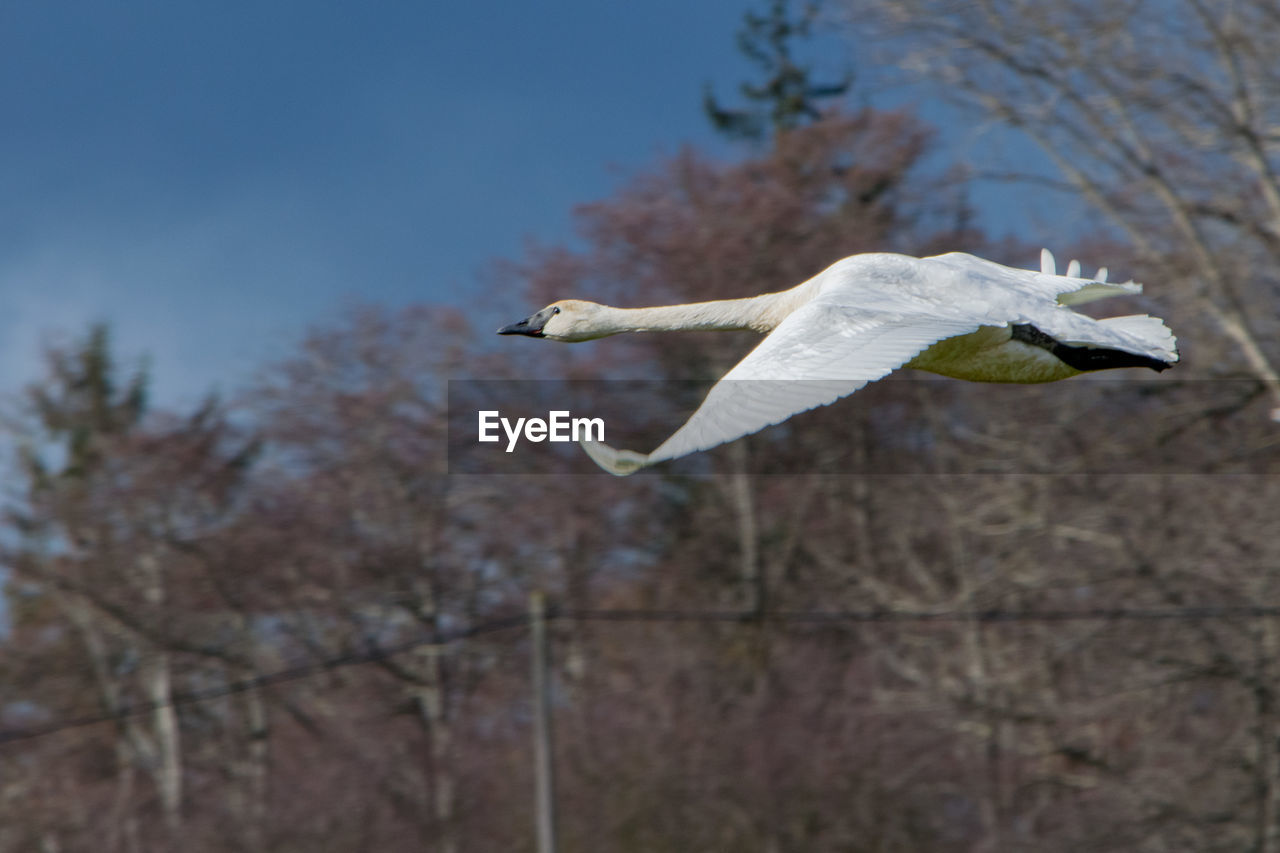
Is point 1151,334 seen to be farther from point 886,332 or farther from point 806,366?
point 806,366

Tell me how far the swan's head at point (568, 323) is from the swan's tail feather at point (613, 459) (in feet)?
7.21

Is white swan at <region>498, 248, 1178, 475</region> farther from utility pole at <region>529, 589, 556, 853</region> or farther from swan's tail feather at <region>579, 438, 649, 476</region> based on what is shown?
utility pole at <region>529, 589, 556, 853</region>

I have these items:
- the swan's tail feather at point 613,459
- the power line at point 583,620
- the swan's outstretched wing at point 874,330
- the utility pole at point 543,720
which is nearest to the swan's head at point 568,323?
the swan's outstretched wing at point 874,330

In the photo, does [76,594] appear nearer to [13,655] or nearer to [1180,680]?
[13,655]

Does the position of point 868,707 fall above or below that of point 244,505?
below

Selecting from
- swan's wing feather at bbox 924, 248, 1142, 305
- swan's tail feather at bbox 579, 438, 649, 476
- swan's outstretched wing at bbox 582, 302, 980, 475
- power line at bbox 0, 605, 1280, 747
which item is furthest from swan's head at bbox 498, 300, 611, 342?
power line at bbox 0, 605, 1280, 747

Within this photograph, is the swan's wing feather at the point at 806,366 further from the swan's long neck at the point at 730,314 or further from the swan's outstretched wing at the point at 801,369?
the swan's long neck at the point at 730,314

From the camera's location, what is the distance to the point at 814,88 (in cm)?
2764

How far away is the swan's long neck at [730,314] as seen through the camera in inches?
201

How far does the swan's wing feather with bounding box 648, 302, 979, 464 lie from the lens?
3637mm

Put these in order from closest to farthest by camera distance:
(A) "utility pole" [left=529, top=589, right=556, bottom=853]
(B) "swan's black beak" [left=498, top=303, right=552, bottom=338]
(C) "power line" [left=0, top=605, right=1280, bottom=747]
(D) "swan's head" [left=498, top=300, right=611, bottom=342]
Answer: (D) "swan's head" [left=498, top=300, right=611, bottom=342]
(B) "swan's black beak" [left=498, top=303, right=552, bottom=338]
(A) "utility pole" [left=529, top=589, right=556, bottom=853]
(C) "power line" [left=0, top=605, right=1280, bottom=747]

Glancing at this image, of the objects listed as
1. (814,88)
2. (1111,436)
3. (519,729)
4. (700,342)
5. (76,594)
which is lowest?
Result: (519,729)

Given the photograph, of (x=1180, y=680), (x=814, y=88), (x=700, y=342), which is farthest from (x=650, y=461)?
(x=814, y=88)

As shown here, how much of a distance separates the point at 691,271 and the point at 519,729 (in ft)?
17.8
